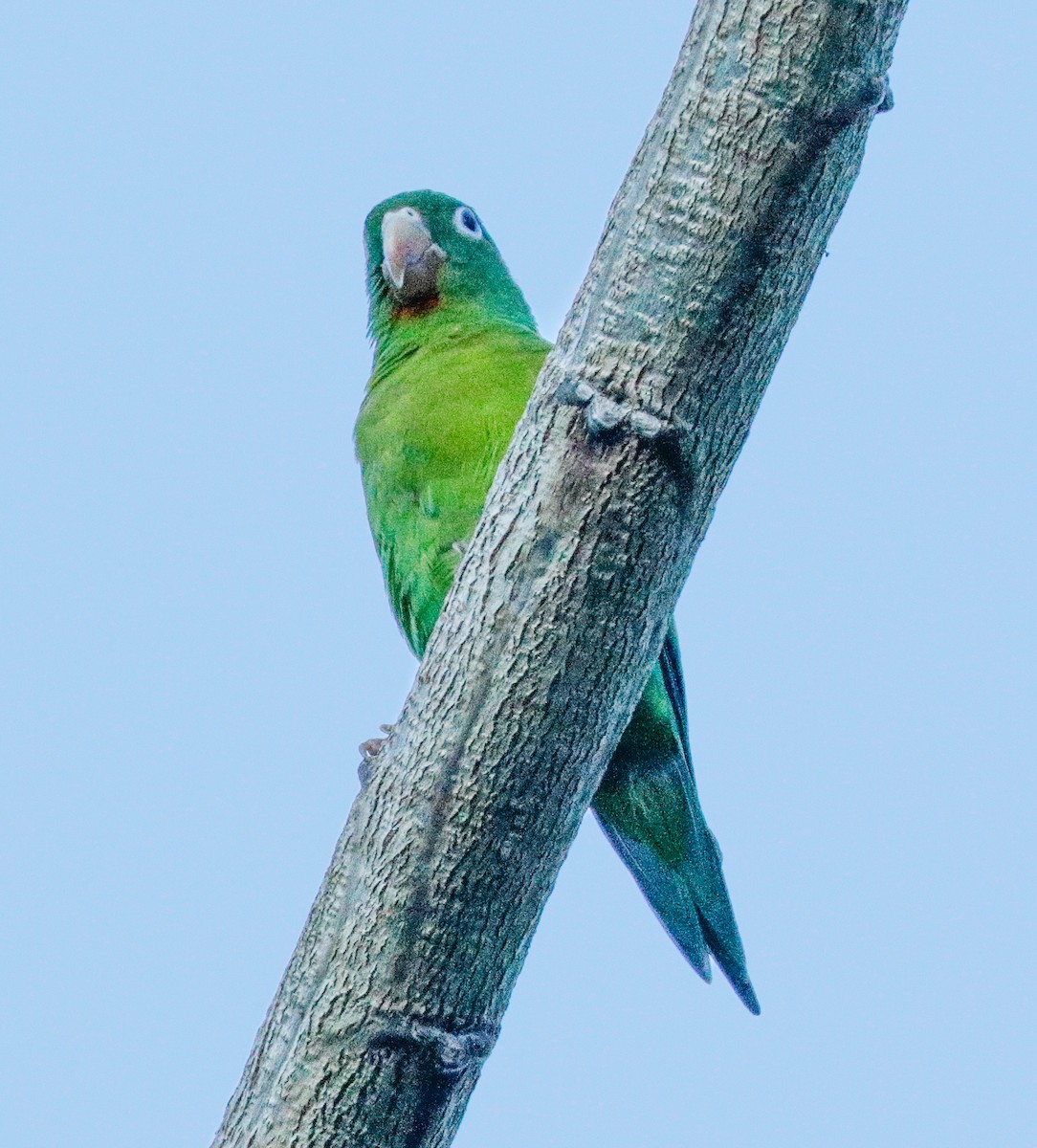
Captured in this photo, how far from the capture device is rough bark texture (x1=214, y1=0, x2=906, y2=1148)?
220cm

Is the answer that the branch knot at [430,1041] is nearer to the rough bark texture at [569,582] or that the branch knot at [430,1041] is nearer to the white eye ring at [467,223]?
the rough bark texture at [569,582]

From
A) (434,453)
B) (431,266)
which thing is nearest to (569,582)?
(434,453)

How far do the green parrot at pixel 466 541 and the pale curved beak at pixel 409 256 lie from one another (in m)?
0.24

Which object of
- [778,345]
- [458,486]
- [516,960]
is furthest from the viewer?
[458,486]

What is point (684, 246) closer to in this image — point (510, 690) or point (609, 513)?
point (609, 513)

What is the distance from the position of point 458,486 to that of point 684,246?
1608mm

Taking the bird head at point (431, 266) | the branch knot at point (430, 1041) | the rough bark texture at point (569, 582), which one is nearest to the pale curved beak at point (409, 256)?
the bird head at point (431, 266)

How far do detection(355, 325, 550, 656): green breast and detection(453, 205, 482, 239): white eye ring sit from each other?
0.51 metres

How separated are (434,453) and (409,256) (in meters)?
0.91

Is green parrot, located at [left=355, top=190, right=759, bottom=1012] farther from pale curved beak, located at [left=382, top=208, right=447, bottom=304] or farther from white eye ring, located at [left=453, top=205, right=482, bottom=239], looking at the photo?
white eye ring, located at [left=453, top=205, right=482, bottom=239]

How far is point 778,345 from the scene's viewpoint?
2322 mm

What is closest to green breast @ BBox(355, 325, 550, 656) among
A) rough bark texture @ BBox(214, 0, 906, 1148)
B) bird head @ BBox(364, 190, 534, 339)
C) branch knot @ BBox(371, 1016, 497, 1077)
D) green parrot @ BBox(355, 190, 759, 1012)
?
green parrot @ BBox(355, 190, 759, 1012)

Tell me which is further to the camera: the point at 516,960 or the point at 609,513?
the point at 516,960

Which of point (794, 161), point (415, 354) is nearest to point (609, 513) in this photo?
point (794, 161)
